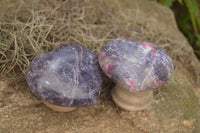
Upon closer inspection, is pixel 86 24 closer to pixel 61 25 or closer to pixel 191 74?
pixel 61 25

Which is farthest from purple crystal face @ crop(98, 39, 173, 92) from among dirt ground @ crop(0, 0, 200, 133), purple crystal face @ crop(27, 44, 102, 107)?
dirt ground @ crop(0, 0, 200, 133)

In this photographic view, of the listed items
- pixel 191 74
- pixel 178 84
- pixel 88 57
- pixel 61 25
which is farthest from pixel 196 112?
pixel 61 25

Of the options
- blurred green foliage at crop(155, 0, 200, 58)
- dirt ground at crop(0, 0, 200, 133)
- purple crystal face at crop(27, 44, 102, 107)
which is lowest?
blurred green foliage at crop(155, 0, 200, 58)

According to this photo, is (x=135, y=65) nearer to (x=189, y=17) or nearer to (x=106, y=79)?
(x=106, y=79)

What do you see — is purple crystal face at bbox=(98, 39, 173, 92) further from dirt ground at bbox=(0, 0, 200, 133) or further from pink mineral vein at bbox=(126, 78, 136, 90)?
dirt ground at bbox=(0, 0, 200, 133)

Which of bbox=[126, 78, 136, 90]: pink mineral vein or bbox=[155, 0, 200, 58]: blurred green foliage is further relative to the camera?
bbox=[155, 0, 200, 58]: blurred green foliage

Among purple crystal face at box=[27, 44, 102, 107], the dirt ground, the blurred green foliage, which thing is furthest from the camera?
the blurred green foliage

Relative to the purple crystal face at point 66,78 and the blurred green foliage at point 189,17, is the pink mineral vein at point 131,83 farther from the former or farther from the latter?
the blurred green foliage at point 189,17

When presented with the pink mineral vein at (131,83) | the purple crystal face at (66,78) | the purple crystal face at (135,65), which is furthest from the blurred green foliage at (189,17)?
the purple crystal face at (66,78)
